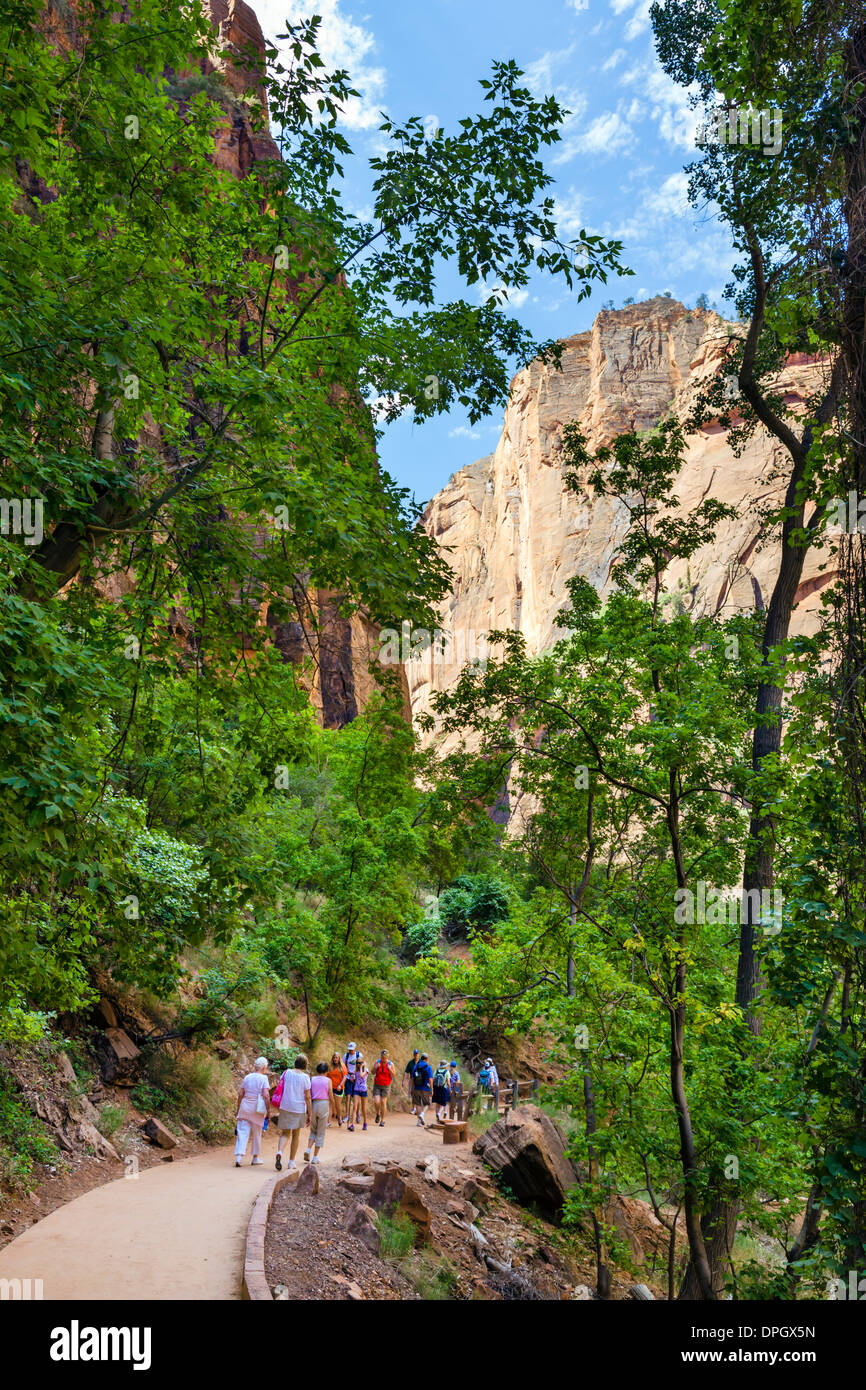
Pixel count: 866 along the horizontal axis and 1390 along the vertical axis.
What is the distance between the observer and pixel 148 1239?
24.9ft

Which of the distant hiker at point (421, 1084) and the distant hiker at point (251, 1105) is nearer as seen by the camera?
the distant hiker at point (251, 1105)

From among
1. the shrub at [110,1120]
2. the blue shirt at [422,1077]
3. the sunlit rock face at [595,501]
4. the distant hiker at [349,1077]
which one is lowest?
the blue shirt at [422,1077]

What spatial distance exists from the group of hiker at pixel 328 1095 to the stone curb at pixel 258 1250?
138 centimetres

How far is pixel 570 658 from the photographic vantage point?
11.4m

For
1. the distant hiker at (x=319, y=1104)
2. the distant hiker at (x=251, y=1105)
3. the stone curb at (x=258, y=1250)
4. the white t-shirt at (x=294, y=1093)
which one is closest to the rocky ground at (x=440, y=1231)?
the stone curb at (x=258, y=1250)

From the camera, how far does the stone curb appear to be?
6.44 metres

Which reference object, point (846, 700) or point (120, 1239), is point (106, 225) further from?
point (120, 1239)

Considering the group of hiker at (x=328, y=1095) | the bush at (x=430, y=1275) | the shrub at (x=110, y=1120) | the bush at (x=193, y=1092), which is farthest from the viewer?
the bush at (x=193, y=1092)

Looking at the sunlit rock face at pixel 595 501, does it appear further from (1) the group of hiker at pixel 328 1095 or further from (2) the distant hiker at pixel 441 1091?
(1) the group of hiker at pixel 328 1095

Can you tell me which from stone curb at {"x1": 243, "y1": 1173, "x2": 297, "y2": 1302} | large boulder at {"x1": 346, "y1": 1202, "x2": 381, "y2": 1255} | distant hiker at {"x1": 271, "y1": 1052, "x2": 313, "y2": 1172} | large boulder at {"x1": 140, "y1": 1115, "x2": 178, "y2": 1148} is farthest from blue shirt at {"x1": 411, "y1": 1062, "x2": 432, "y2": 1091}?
large boulder at {"x1": 346, "y1": 1202, "x2": 381, "y2": 1255}

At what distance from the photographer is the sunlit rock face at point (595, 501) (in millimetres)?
52781

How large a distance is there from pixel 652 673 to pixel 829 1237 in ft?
21.7

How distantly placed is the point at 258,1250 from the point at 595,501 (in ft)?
205

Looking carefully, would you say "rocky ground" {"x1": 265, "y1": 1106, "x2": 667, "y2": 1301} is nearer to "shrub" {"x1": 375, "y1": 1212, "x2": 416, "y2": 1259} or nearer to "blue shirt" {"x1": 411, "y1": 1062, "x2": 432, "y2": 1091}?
"shrub" {"x1": 375, "y1": 1212, "x2": 416, "y2": 1259}
